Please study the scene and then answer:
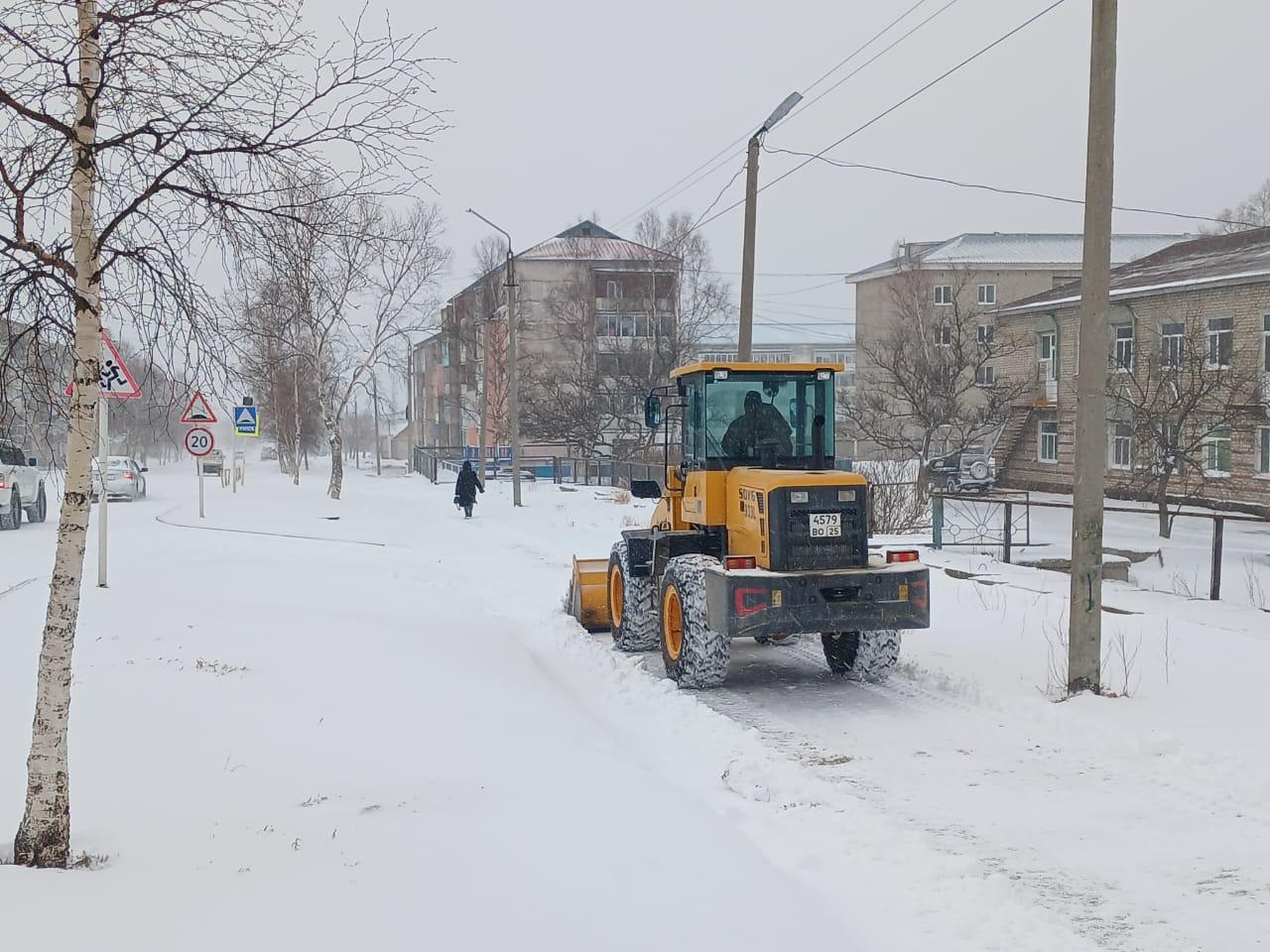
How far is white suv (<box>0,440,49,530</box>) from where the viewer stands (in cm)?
2333

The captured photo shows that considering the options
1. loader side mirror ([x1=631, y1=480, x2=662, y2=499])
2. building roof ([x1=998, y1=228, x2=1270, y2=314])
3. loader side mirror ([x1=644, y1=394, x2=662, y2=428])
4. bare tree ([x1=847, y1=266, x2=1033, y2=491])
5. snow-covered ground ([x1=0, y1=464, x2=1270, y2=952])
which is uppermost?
building roof ([x1=998, y1=228, x2=1270, y2=314])

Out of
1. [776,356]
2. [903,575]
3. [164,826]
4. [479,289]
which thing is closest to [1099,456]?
[903,575]

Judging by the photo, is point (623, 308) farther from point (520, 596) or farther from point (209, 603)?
point (209, 603)

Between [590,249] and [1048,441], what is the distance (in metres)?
26.5

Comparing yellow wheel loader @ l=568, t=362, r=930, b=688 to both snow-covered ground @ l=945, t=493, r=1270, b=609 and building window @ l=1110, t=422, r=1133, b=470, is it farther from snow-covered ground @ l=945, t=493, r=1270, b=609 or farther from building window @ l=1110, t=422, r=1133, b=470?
building window @ l=1110, t=422, r=1133, b=470

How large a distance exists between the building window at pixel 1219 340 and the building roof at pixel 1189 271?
4.00 feet

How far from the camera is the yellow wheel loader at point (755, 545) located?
30.3 ft

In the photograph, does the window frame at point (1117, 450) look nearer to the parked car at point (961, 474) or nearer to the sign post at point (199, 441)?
the parked car at point (961, 474)

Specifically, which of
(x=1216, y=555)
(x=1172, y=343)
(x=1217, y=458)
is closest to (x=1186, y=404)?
(x=1217, y=458)

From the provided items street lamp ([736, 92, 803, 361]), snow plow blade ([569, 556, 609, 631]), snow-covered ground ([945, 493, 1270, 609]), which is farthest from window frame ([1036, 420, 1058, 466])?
snow plow blade ([569, 556, 609, 631])

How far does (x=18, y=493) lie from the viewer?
78.4ft

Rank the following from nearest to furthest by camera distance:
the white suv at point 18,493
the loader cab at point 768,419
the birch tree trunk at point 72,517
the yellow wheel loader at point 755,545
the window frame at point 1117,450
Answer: the birch tree trunk at point 72,517, the yellow wheel loader at point 755,545, the loader cab at point 768,419, the white suv at point 18,493, the window frame at point 1117,450

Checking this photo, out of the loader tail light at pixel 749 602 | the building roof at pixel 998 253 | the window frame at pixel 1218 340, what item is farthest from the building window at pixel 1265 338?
the building roof at pixel 998 253

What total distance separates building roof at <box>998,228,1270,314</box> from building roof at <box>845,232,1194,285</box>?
2192 cm
